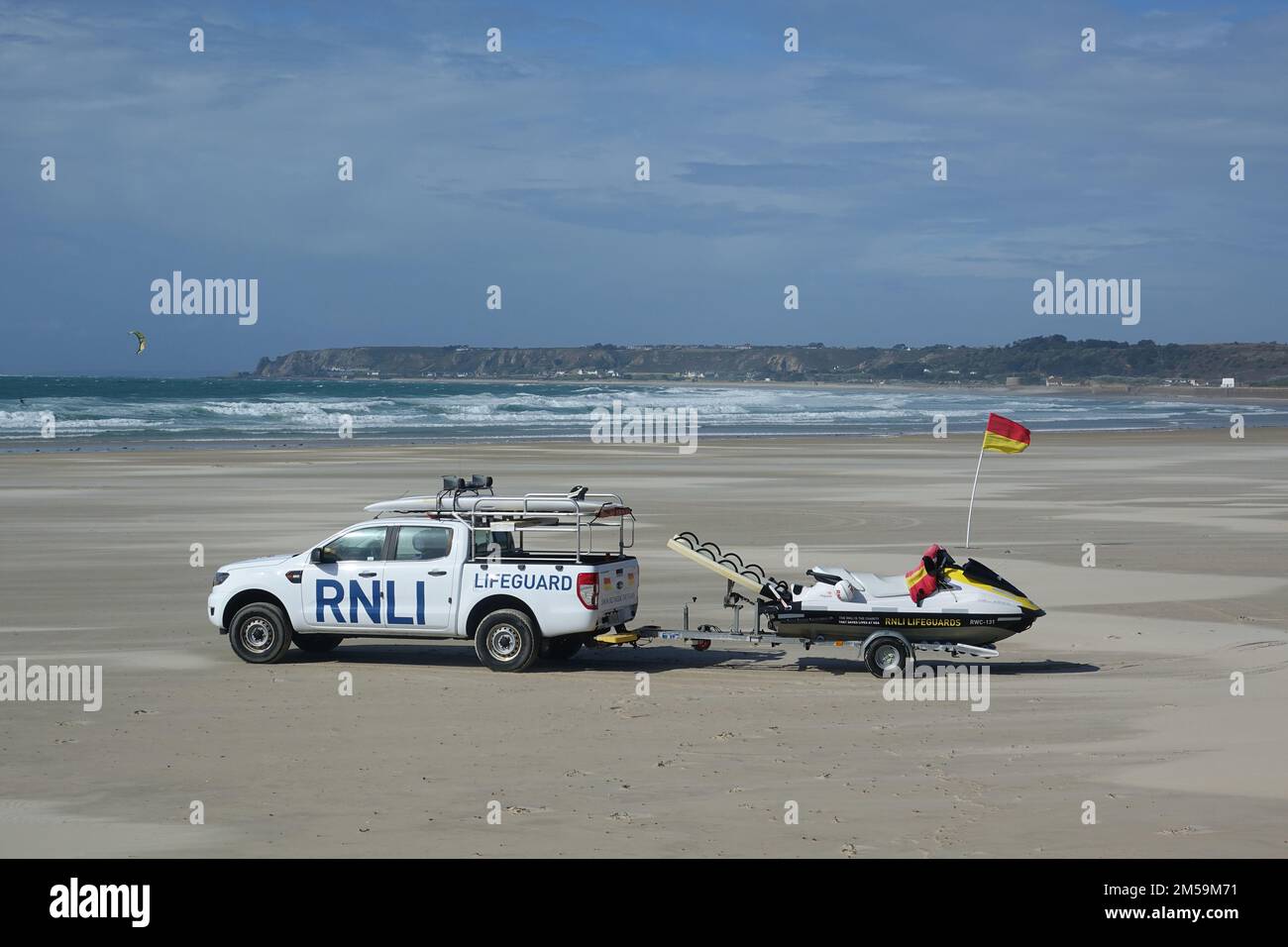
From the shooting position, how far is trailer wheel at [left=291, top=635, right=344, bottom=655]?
16.3 m

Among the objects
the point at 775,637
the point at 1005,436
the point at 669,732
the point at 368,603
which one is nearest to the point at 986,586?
the point at 775,637

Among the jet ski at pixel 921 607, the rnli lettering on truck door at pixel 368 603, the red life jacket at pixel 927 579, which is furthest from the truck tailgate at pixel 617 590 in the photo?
the red life jacket at pixel 927 579

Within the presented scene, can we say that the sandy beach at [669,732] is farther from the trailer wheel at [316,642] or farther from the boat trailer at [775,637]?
the boat trailer at [775,637]

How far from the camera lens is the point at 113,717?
42.4 feet

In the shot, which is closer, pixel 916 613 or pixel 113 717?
pixel 113 717

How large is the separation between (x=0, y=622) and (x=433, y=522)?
6459mm

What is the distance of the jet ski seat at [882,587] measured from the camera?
48.3 feet

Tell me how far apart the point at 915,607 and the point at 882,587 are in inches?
16.4

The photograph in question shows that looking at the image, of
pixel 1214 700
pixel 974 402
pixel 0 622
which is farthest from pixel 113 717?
pixel 974 402
